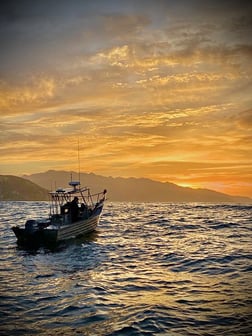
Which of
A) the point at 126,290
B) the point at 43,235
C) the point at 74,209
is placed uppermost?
the point at 74,209

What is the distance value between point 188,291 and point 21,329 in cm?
793

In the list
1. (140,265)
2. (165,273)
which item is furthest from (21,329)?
(140,265)

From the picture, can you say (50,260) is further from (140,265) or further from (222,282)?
(222,282)

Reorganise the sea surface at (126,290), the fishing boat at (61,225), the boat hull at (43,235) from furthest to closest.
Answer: the fishing boat at (61,225) < the boat hull at (43,235) < the sea surface at (126,290)

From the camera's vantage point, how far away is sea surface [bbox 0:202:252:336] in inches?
465

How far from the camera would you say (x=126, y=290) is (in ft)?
53.1

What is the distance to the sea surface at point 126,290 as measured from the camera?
11.8 meters

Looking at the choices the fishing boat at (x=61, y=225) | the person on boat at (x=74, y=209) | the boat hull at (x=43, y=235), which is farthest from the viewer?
the person on boat at (x=74, y=209)

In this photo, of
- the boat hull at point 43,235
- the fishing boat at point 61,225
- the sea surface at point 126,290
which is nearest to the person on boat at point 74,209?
the fishing boat at point 61,225

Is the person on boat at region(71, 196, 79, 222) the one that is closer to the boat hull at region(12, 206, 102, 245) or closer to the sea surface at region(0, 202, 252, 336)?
the boat hull at region(12, 206, 102, 245)

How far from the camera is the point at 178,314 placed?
42.1ft

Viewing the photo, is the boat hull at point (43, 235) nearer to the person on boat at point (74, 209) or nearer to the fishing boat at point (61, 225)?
the fishing boat at point (61, 225)

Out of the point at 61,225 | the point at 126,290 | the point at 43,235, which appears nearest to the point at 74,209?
the point at 61,225

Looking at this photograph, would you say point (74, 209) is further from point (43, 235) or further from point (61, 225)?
point (43, 235)
